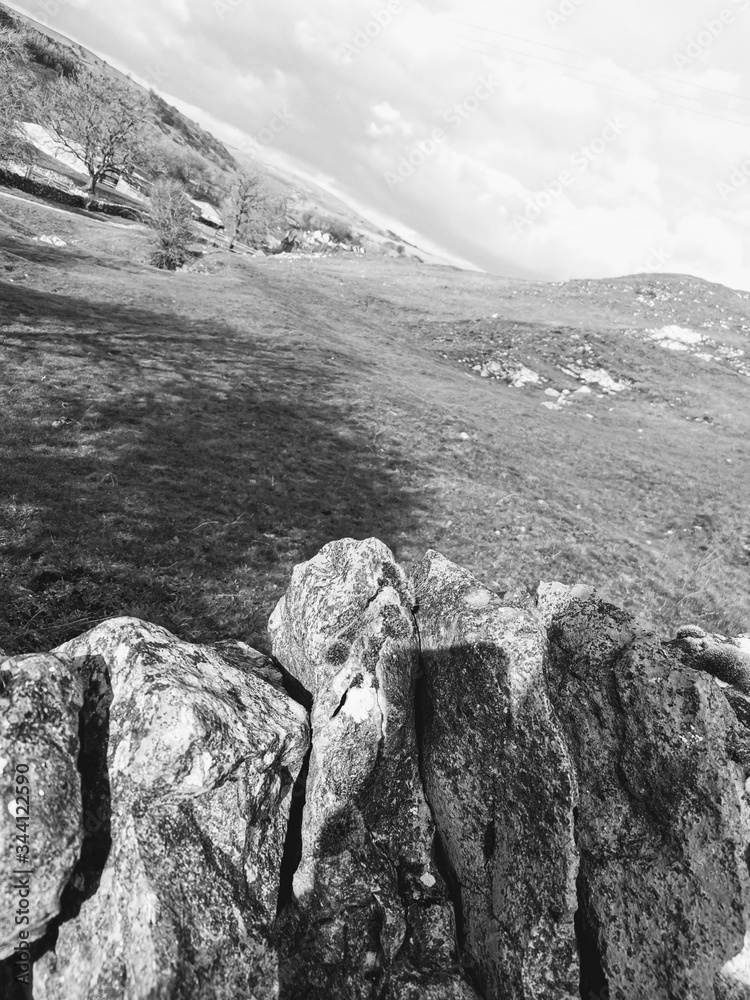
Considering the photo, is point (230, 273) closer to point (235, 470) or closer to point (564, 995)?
point (235, 470)

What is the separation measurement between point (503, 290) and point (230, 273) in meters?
44.1

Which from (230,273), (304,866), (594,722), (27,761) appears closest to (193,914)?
(304,866)

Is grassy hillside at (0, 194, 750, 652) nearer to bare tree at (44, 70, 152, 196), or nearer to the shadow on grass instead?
the shadow on grass

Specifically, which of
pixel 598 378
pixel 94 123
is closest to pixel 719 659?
pixel 598 378

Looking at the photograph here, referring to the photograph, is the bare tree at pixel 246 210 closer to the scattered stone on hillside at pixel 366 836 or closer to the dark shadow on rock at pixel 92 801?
the scattered stone on hillside at pixel 366 836

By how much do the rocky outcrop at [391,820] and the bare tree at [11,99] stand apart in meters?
87.5

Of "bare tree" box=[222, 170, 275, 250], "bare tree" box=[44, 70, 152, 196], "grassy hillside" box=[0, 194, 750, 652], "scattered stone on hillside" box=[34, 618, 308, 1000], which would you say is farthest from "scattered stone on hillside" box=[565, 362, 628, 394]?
"bare tree" box=[44, 70, 152, 196]

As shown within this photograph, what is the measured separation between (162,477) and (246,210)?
362 feet

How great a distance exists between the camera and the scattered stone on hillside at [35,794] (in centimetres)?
456

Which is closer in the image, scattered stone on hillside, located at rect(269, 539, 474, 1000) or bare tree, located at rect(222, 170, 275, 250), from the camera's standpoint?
scattered stone on hillside, located at rect(269, 539, 474, 1000)

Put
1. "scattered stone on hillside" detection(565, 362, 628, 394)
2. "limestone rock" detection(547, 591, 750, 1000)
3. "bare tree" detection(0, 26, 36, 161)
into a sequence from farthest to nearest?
1. "bare tree" detection(0, 26, 36, 161)
2. "scattered stone on hillside" detection(565, 362, 628, 394)
3. "limestone rock" detection(547, 591, 750, 1000)

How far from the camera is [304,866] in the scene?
607 centimetres

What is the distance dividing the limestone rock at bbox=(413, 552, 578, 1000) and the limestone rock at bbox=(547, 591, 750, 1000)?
1.93 ft

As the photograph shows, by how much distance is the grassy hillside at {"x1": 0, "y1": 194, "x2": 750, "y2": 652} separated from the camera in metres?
11.9
